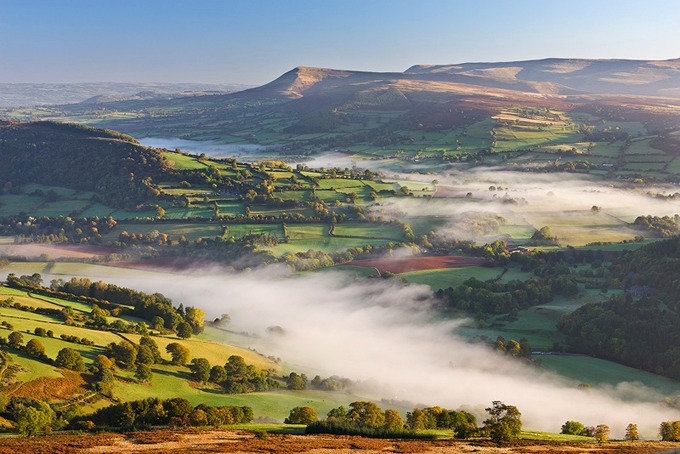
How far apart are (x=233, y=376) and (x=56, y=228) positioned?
102294 millimetres

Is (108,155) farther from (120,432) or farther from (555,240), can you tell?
(120,432)

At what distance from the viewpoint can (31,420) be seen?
50.3m

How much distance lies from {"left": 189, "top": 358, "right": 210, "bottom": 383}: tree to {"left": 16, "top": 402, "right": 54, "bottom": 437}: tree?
20601mm

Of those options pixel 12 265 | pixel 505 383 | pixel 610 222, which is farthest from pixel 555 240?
pixel 12 265

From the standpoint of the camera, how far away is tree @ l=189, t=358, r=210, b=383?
7075 centimetres

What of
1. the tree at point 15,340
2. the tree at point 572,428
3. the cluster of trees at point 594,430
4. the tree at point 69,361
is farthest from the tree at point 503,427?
the tree at point 15,340

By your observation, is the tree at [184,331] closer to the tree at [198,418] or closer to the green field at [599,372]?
the tree at [198,418]

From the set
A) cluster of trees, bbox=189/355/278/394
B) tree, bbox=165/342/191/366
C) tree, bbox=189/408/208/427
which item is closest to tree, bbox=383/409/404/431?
tree, bbox=189/408/208/427

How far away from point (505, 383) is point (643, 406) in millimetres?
15731

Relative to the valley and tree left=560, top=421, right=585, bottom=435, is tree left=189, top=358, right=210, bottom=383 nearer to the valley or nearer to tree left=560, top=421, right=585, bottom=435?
the valley

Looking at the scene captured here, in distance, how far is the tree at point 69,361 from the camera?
63.5 metres

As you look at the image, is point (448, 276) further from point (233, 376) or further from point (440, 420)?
point (440, 420)

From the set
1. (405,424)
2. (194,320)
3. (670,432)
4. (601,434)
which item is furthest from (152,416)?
(670,432)

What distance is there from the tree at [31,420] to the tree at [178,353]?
2203 centimetres
